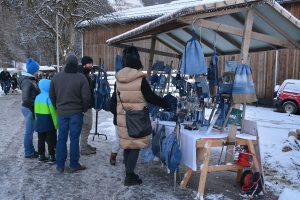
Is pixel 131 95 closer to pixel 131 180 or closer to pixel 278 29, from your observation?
pixel 131 180

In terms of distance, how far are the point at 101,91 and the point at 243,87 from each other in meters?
3.89

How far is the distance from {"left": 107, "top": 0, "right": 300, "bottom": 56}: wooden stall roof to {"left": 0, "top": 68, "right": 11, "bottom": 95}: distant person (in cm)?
2026

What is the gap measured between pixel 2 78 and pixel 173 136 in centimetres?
2377

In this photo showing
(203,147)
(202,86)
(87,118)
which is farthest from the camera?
(87,118)

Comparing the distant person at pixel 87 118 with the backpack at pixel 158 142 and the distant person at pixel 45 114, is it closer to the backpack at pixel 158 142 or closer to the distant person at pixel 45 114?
the distant person at pixel 45 114

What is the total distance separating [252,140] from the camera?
5605 mm

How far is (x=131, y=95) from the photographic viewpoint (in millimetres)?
5512

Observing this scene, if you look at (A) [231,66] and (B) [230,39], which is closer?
(A) [231,66]

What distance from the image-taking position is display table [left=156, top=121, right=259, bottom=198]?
5.25 m

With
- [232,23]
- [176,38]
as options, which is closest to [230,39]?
[232,23]

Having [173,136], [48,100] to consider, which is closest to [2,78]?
[48,100]

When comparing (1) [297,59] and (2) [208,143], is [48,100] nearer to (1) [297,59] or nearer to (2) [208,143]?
(2) [208,143]

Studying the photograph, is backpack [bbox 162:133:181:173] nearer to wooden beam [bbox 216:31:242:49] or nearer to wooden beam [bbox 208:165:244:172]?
wooden beam [bbox 208:165:244:172]

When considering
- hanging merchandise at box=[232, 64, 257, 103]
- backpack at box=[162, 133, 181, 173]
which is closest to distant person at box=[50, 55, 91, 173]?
backpack at box=[162, 133, 181, 173]
